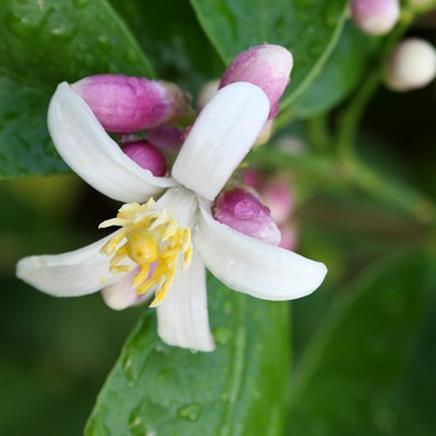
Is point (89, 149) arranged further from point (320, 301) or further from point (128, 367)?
point (320, 301)

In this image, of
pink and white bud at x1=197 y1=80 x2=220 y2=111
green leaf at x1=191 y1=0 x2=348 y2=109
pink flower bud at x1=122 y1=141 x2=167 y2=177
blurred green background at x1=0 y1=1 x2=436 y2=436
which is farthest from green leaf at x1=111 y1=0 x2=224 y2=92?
pink flower bud at x1=122 y1=141 x2=167 y2=177

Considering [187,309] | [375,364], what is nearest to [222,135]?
[187,309]

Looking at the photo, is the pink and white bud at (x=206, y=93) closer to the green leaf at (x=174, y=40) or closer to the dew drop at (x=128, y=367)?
the green leaf at (x=174, y=40)

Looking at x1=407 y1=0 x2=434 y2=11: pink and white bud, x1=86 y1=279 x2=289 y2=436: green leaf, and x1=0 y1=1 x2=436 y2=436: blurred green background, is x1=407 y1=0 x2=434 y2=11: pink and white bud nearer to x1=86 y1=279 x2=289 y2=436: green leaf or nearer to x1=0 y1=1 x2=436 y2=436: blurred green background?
x1=0 y1=1 x2=436 y2=436: blurred green background

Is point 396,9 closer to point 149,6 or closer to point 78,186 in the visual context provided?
point 149,6

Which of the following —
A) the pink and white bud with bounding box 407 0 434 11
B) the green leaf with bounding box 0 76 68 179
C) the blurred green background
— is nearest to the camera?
Answer: the green leaf with bounding box 0 76 68 179

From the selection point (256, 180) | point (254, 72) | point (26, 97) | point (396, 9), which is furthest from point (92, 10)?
point (256, 180)
